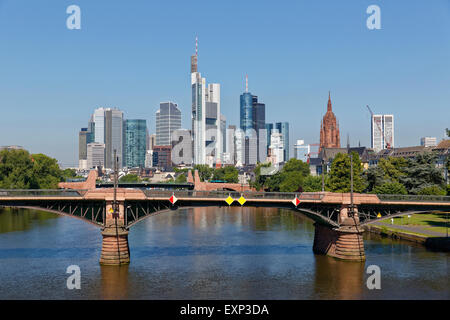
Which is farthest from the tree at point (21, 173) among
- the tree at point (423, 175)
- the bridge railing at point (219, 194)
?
the tree at point (423, 175)

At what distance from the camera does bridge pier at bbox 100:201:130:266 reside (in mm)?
69500

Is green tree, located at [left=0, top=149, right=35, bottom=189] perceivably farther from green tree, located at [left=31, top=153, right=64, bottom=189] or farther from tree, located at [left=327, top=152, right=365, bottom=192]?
tree, located at [left=327, top=152, right=365, bottom=192]

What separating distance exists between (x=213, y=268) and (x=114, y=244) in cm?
1334

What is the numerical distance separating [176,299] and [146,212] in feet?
74.2

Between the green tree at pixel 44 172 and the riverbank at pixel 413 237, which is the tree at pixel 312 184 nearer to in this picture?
the riverbank at pixel 413 237

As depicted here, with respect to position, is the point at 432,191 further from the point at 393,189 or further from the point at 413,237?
the point at 413,237

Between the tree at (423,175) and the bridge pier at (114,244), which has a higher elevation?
the tree at (423,175)

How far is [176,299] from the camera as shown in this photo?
53.9 m

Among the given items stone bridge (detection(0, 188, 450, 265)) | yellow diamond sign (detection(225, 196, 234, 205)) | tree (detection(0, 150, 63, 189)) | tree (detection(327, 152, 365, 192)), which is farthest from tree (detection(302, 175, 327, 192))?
yellow diamond sign (detection(225, 196, 234, 205))

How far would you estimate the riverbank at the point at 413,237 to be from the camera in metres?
82.0

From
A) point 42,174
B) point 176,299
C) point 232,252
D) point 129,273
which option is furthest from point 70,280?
point 42,174

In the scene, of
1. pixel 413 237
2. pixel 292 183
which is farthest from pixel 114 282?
pixel 292 183

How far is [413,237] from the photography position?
292ft
